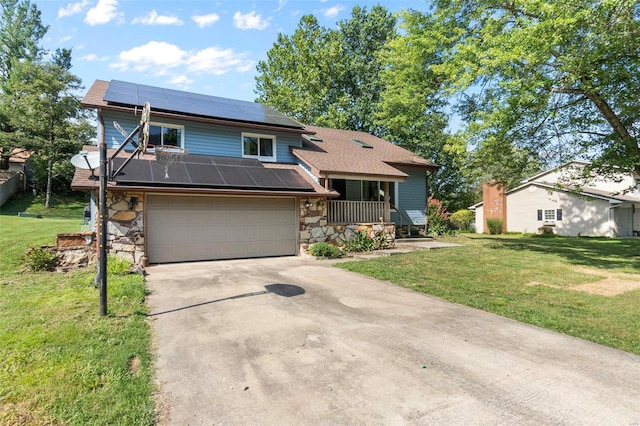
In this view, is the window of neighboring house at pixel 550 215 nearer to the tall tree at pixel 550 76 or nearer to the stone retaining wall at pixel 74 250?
the tall tree at pixel 550 76

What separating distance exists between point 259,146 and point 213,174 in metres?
3.26

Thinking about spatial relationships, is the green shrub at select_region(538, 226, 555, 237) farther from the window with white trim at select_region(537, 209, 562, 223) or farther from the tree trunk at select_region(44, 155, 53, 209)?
the tree trunk at select_region(44, 155, 53, 209)

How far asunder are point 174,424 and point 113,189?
7891mm

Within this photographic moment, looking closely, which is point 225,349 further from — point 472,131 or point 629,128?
point 629,128

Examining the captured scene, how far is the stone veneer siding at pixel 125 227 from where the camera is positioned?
30.0 feet

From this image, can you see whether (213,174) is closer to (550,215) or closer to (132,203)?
(132,203)

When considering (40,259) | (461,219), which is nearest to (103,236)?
(40,259)

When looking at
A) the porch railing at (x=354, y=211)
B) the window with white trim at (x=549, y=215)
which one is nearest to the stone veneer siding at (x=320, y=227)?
the porch railing at (x=354, y=211)

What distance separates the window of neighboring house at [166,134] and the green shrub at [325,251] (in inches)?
237

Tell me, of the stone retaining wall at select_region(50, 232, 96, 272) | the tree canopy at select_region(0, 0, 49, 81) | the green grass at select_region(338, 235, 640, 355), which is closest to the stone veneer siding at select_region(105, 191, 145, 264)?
the stone retaining wall at select_region(50, 232, 96, 272)

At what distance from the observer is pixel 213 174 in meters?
10.6

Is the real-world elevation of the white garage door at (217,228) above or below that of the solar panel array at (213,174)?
below

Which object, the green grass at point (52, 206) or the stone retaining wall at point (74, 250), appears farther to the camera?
the green grass at point (52, 206)

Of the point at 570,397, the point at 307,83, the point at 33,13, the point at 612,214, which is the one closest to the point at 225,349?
the point at 570,397
